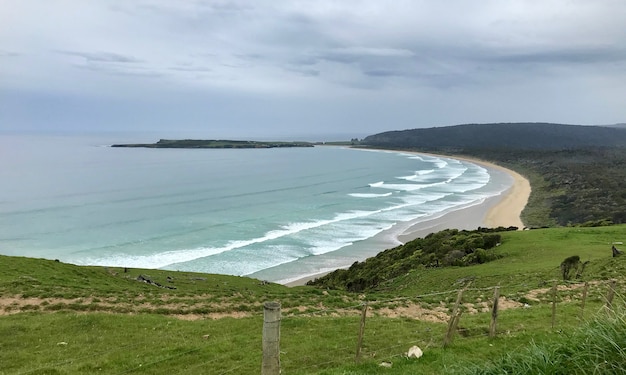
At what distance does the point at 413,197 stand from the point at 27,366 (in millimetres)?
77234

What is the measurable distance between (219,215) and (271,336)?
196ft

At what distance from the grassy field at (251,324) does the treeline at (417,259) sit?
5.35m

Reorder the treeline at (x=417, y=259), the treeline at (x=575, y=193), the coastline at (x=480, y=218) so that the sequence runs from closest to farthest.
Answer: the treeline at (x=417, y=259)
the coastline at (x=480, y=218)
the treeline at (x=575, y=193)

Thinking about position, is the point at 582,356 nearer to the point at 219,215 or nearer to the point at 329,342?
the point at 329,342

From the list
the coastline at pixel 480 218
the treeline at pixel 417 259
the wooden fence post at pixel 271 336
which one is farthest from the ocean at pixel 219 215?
the wooden fence post at pixel 271 336

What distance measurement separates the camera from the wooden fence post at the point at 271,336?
643cm

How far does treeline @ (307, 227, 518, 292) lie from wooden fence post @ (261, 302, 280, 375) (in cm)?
2298

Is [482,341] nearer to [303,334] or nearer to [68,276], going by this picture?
[303,334]

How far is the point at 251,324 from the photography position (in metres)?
14.7

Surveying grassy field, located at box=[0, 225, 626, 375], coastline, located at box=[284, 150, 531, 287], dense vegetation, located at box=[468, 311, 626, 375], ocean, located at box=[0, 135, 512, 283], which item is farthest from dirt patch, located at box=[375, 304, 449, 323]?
coastline, located at box=[284, 150, 531, 287]

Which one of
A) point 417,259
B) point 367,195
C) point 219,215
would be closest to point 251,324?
point 417,259

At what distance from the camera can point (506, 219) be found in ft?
205

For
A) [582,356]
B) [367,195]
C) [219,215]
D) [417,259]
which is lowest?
[219,215]

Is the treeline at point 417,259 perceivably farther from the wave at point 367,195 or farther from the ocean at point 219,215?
the wave at point 367,195
